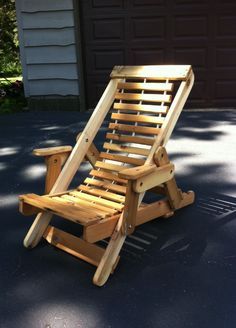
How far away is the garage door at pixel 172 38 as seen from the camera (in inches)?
266

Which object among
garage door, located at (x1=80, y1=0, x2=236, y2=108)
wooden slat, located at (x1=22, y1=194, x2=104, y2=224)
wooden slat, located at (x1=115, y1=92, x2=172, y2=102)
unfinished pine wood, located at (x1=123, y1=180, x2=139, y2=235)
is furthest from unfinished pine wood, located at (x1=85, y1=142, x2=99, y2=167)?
garage door, located at (x1=80, y1=0, x2=236, y2=108)

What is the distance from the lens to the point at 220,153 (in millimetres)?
4617

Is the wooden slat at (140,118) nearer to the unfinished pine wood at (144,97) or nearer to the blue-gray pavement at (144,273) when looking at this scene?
the unfinished pine wood at (144,97)

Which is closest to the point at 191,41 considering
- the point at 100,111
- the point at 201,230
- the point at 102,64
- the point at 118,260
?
the point at 102,64

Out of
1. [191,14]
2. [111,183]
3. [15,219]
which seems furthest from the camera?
[191,14]

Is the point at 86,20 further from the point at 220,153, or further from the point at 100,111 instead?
the point at 100,111

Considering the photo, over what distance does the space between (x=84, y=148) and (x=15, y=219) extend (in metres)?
0.81

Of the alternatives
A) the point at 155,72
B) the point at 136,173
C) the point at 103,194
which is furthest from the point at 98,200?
the point at 155,72

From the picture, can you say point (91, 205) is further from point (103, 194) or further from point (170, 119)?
point (170, 119)

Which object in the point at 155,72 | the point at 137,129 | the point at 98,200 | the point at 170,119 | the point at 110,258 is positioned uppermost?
the point at 155,72

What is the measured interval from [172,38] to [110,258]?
5.32 metres

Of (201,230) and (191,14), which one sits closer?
(201,230)

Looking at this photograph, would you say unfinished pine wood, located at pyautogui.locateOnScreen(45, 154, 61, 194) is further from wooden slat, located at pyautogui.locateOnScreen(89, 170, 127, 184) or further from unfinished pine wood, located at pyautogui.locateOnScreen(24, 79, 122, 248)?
wooden slat, located at pyautogui.locateOnScreen(89, 170, 127, 184)

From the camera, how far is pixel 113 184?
3072 mm
